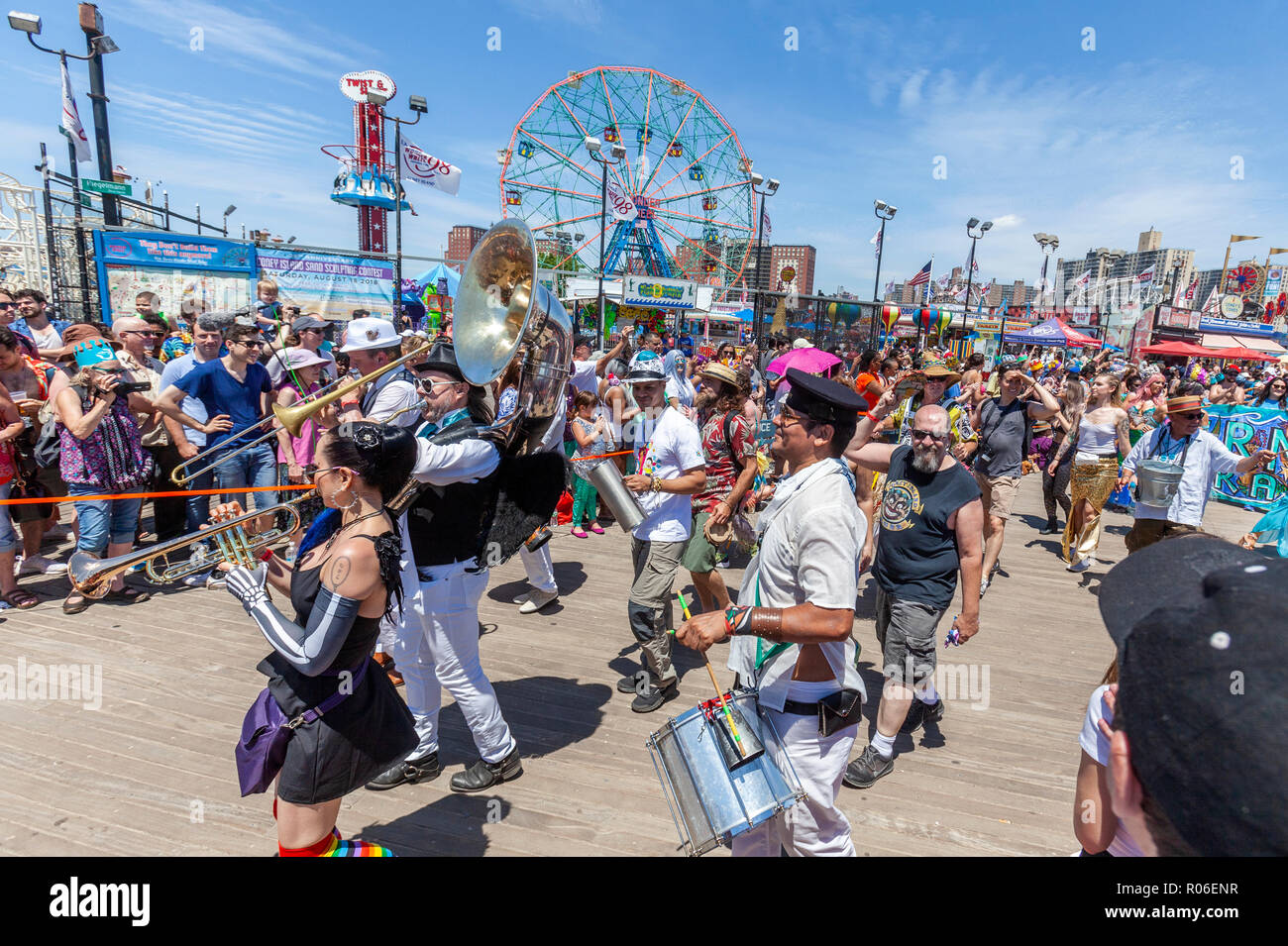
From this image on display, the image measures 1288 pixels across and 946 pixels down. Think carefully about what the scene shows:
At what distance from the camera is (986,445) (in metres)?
6.75

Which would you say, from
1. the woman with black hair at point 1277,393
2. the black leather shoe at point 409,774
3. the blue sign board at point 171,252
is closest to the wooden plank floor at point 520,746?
the black leather shoe at point 409,774

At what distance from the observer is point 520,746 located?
3648 mm

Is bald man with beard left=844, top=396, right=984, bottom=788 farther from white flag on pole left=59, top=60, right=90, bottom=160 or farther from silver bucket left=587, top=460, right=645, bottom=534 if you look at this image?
white flag on pole left=59, top=60, right=90, bottom=160

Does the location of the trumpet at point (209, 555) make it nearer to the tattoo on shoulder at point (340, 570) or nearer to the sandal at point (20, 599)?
the tattoo on shoulder at point (340, 570)

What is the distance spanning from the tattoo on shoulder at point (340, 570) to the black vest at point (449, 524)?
979mm

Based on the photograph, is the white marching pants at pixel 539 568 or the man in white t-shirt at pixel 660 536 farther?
the white marching pants at pixel 539 568

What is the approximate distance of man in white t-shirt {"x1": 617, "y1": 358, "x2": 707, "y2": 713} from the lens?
4070 mm

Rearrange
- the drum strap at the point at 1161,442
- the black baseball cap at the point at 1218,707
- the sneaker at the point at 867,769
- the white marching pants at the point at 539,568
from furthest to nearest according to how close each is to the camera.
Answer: the white marching pants at the point at 539,568
the drum strap at the point at 1161,442
the sneaker at the point at 867,769
the black baseball cap at the point at 1218,707

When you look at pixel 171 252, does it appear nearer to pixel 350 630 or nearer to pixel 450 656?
pixel 450 656

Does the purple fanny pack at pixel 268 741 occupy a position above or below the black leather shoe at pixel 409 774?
above

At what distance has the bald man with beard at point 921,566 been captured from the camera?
11.3 ft
